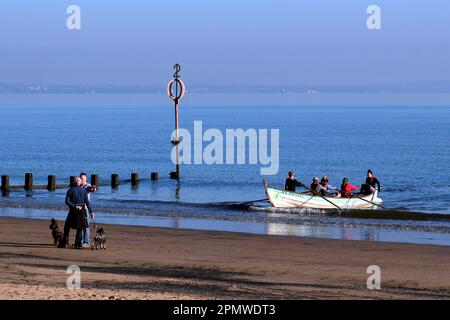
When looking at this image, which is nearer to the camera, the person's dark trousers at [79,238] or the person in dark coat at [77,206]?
the person in dark coat at [77,206]

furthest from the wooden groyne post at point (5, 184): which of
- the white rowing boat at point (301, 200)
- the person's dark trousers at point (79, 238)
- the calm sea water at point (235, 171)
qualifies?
the person's dark trousers at point (79, 238)

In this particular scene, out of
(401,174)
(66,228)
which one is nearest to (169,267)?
(66,228)

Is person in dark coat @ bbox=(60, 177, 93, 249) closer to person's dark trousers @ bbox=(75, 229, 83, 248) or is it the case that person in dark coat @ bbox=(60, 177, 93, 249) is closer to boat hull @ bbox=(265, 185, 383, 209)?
person's dark trousers @ bbox=(75, 229, 83, 248)

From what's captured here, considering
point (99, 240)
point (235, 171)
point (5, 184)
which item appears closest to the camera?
point (99, 240)

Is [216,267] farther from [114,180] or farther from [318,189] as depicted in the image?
[114,180]

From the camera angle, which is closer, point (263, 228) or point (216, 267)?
point (216, 267)

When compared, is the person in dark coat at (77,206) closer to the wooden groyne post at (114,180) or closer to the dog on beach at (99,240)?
the dog on beach at (99,240)

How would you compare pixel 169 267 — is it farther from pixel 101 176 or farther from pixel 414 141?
pixel 414 141

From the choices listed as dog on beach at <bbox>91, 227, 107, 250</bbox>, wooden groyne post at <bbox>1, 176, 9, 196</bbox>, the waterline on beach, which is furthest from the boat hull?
dog on beach at <bbox>91, 227, 107, 250</bbox>

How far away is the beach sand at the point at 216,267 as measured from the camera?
1773 cm

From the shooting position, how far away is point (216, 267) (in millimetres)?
21953

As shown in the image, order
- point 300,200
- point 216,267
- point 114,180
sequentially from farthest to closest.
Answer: point 114,180, point 300,200, point 216,267

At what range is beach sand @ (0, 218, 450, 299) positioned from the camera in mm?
17734

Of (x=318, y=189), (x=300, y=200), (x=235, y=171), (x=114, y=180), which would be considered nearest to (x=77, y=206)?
(x=300, y=200)
